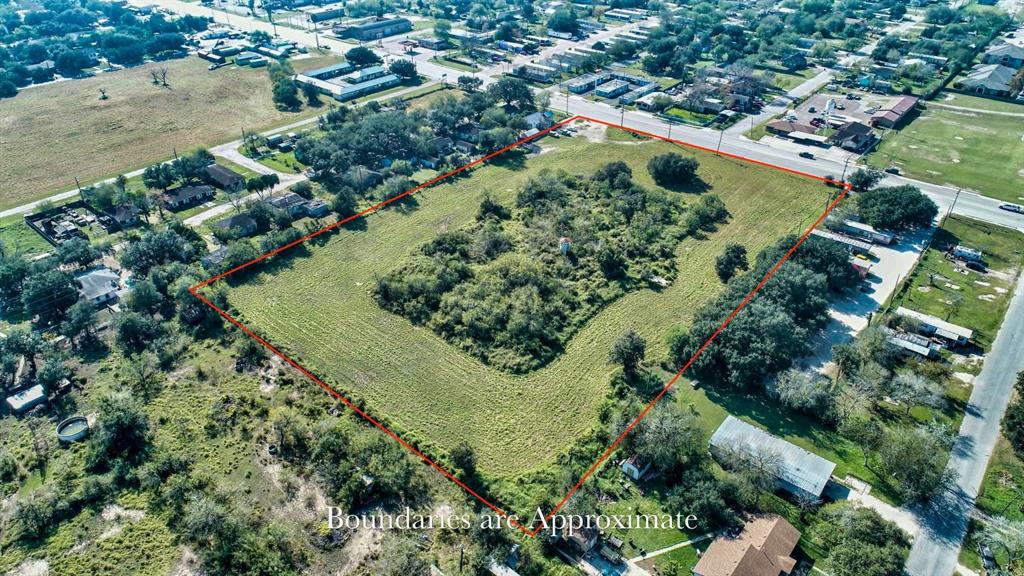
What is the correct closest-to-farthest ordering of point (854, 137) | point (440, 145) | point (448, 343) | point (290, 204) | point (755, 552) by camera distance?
point (755, 552), point (448, 343), point (290, 204), point (440, 145), point (854, 137)

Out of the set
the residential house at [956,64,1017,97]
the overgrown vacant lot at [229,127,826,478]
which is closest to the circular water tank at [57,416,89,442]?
the overgrown vacant lot at [229,127,826,478]

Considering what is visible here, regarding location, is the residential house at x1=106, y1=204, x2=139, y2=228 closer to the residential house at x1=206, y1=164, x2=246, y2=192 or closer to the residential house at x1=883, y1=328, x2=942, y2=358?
the residential house at x1=206, y1=164, x2=246, y2=192

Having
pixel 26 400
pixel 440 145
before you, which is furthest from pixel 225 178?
pixel 26 400

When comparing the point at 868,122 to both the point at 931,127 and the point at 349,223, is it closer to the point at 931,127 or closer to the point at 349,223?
the point at 931,127

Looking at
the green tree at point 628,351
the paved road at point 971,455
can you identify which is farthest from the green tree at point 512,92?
the paved road at point 971,455

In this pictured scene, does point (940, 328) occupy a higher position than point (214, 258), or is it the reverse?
point (940, 328)

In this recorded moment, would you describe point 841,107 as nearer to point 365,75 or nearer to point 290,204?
point 365,75
